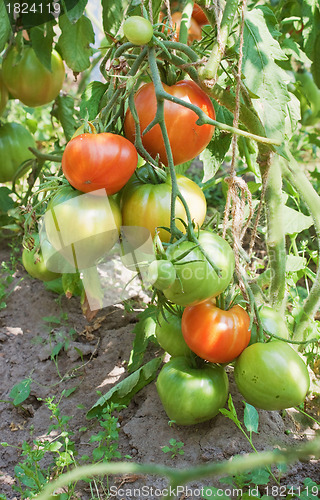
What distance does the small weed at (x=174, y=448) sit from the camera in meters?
1.09

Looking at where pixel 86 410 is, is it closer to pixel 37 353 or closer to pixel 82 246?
pixel 37 353

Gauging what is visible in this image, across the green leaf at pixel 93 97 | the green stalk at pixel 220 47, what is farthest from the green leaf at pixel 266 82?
the green leaf at pixel 93 97

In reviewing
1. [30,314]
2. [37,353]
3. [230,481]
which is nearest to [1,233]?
[30,314]

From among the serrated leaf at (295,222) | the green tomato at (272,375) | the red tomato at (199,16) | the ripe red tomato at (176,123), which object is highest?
the red tomato at (199,16)

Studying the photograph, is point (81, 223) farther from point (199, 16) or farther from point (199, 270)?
point (199, 16)

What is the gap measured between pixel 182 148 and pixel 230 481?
668mm

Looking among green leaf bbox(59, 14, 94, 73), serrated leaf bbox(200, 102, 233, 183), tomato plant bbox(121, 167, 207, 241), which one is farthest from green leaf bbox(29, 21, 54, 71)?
tomato plant bbox(121, 167, 207, 241)

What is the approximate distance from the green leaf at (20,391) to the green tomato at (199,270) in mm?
744

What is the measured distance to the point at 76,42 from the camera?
4.67 ft

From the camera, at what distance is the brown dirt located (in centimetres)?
111

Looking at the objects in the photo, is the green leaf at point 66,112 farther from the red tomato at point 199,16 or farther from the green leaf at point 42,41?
the red tomato at point 199,16

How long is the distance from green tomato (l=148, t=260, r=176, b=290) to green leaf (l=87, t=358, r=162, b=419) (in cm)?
63

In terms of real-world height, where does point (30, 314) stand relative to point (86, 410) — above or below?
below

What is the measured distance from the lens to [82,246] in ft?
2.72
